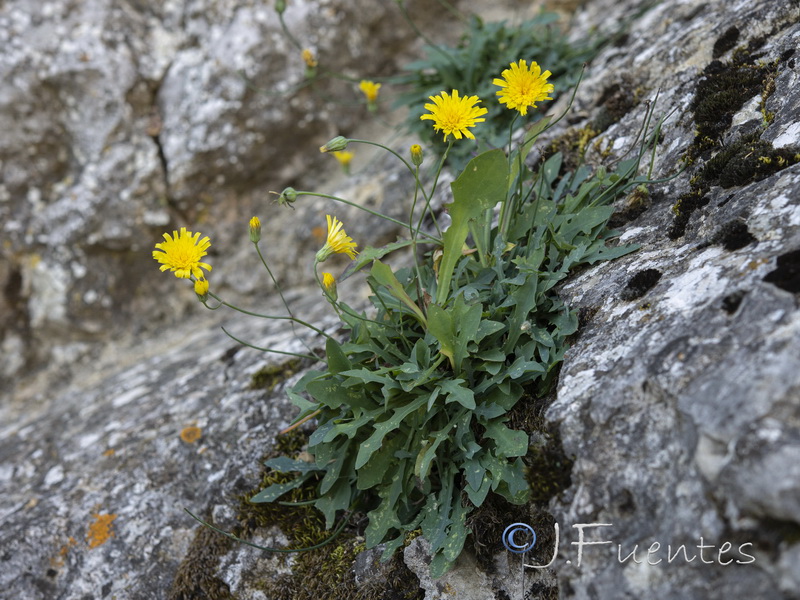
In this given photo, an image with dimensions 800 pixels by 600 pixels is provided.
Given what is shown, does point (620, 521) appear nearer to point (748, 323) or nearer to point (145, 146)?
point (748, 323)

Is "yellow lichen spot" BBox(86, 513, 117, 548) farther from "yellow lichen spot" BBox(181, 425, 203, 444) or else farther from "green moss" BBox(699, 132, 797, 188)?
"green moss" BBox(699, 132, 797, 188)

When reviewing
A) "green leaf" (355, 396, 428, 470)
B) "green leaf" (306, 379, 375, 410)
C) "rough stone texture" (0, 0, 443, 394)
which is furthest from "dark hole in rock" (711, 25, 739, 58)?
"rough stone texture" (0, 0, 443, 394)

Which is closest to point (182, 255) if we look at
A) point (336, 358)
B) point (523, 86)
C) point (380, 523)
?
point (336, 358)

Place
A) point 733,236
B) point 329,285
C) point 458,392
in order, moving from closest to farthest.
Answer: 1. point 733,236
2. point 458,392
3. point 329,285

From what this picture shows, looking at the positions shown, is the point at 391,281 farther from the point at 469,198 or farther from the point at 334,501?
the point at 334,501

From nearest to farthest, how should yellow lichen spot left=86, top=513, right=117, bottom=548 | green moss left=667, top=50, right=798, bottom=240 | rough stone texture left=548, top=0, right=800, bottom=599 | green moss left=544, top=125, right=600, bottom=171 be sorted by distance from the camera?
1. rough stone texture left=548, top=0, right=800, bottom=599
2. green moss left=667, top=50, right=798, bottom=240
3. yellow lichen spot left=86, top=513, right=117, bottom=548
4. green moss left=544, top=125, right=600, bottom=171

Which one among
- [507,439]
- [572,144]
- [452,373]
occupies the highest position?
[572,144]

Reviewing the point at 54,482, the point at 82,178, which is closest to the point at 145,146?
the point at 82,178
